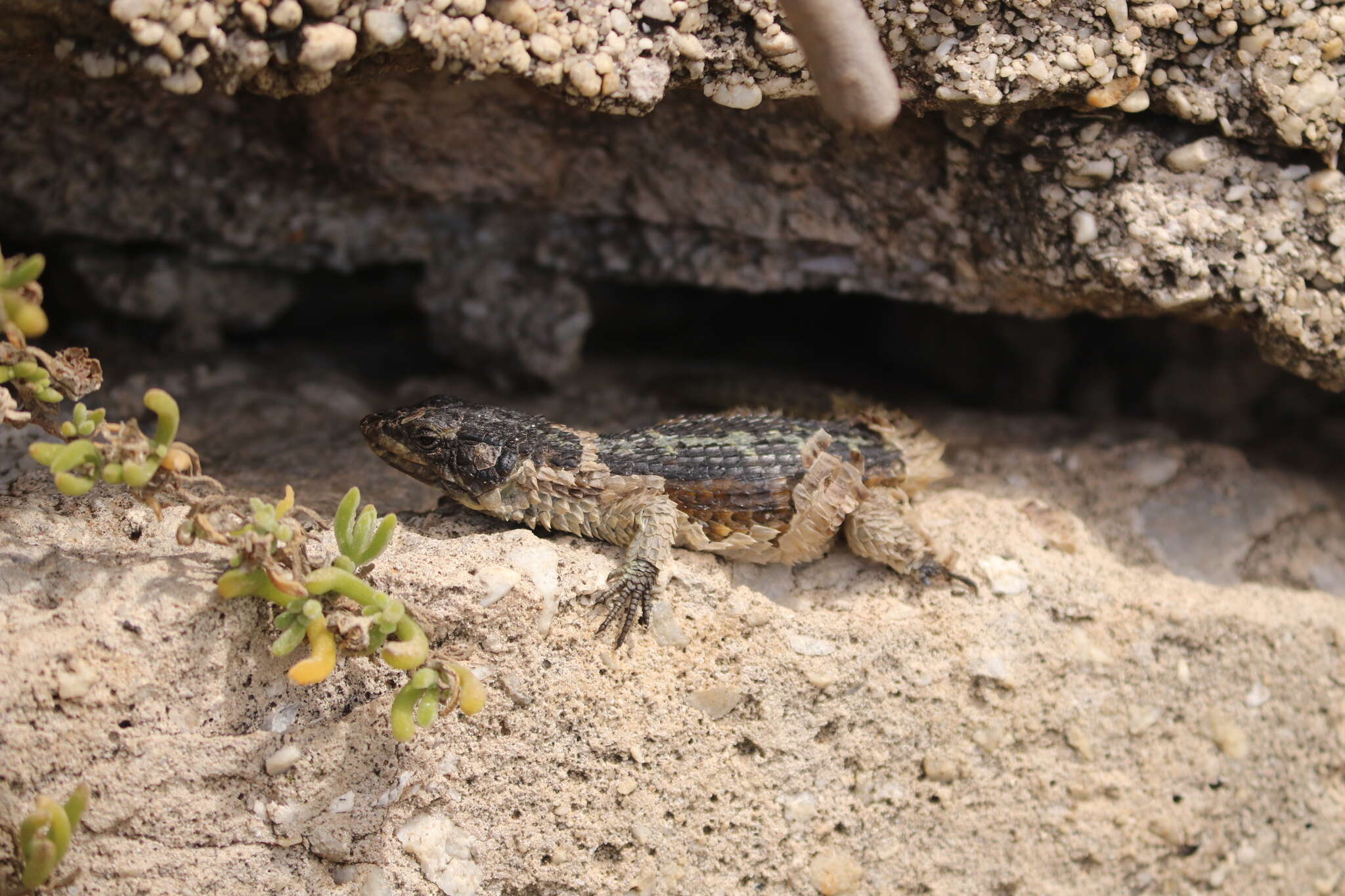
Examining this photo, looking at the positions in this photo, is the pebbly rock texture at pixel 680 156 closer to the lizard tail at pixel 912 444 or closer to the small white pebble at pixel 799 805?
the lizard tail at pixel 912 444

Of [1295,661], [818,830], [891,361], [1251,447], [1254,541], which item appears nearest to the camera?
[818,830]

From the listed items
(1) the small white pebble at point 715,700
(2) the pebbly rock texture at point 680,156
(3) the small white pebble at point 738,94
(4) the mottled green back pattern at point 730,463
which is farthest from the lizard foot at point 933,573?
(3) the small white pebble at point 738,94

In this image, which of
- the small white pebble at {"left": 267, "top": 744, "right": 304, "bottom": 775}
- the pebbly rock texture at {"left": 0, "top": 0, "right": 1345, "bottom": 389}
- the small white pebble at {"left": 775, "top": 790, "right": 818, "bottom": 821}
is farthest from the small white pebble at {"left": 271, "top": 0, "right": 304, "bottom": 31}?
the small white pebble at {"left": 775, "top": 790, "right": 818, "bottom": 821}

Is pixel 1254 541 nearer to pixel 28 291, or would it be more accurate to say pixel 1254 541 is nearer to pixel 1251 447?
pixel 1251 447

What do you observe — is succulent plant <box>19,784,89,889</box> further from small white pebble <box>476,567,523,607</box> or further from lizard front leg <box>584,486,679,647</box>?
lizard front leg <box>584,486,679,647</box>

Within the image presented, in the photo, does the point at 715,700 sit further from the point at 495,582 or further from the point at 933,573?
the point at 933,573

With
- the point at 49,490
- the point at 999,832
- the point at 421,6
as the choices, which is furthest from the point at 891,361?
the point at 49,490
